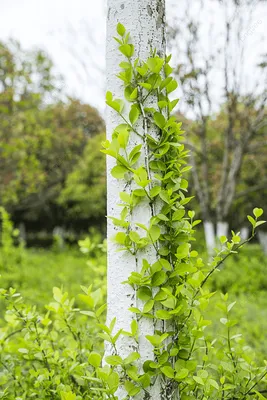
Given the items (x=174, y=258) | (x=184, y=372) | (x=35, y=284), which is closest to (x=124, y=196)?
(x=174, y=258)

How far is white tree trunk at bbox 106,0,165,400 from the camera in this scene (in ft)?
4.50

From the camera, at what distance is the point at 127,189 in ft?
4.70

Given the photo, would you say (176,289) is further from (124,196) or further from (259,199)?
(259,199)

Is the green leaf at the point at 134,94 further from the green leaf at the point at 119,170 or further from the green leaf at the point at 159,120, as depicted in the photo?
the green leaf at the point at 119,170

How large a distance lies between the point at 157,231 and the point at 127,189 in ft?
0.67

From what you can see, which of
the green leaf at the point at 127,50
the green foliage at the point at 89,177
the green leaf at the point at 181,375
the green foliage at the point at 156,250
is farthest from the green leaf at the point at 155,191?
the green foliage at the point at 89,177

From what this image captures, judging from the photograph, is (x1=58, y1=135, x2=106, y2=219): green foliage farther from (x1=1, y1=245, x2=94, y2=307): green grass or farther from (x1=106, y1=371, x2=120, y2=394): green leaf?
(x1=106, y1=371, x2=120, y2=394): green leaf

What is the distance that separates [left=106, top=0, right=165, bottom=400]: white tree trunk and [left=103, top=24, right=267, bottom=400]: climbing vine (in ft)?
0.09

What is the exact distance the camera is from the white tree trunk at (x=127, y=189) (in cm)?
137

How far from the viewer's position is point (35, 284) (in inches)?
275

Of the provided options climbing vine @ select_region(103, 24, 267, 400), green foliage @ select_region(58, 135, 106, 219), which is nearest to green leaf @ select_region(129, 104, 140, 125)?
climbing vine @ select_region(103, 24, 267, 400)

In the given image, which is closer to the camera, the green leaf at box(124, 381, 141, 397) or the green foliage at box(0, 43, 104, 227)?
the green leaf at box(124, 381, 141, 397)

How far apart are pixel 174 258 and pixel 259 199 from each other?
1210 centimetres

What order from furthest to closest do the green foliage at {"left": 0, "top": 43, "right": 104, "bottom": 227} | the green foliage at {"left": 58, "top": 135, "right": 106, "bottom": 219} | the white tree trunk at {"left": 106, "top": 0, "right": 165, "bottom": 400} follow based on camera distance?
the green foliage at {"left": 58, "top": 135, "right": 106, "bottom": 219}
the green foliage at {"left": 0, "top": 43, "right": 104, "bottom": 227}
the white tree trunk at {"left": 106, "top": 0, "right": 165, "bottom": 400}
